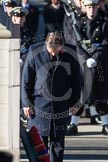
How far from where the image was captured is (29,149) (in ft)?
26.9

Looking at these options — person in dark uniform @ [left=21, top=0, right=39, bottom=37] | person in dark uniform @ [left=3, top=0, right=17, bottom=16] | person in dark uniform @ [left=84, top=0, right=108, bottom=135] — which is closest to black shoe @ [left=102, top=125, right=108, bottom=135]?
person in dark uniform @ [left=84, top=0, right=108, bottom=135]

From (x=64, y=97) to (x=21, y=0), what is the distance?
581 cm

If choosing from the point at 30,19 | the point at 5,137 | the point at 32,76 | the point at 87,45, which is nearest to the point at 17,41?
the point at 5,137

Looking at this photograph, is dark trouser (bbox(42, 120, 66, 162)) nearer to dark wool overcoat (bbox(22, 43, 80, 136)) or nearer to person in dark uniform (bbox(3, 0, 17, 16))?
dark wool overcoat (bbox(22, 43, 80, 136))

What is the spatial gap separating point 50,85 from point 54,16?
5748mm

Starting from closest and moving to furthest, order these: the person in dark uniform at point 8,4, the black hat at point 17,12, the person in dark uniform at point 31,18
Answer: the black hat at point 17,12 → the person in dark uniform at point 8,4 → the person in dark uniform at point 31,18

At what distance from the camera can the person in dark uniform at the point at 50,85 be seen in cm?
993

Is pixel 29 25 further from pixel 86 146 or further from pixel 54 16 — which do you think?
pixel 86 146

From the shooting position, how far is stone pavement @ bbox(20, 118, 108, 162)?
11930 millimetres

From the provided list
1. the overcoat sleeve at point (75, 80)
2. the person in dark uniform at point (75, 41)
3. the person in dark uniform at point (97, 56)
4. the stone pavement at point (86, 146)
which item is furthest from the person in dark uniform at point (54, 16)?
the overcoat sleeve at point (75, 80)

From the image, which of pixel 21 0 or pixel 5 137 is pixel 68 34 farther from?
pixel 5 137

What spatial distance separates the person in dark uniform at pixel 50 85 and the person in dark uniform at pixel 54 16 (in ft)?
17.6

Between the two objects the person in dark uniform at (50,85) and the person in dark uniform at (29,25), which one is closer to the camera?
the person in dark uniform at (50,85)

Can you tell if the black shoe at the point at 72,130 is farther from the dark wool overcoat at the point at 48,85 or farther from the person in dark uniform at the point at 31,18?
the dark wool overcoat at the point at 48,85
